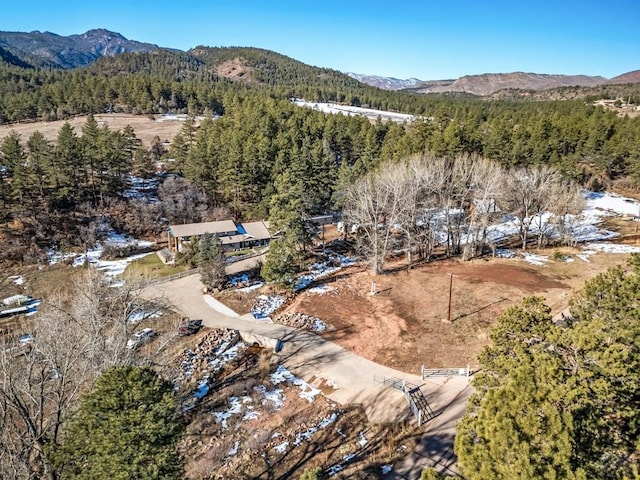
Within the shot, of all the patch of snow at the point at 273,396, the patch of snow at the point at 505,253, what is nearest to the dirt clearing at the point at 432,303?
the patch of snow at the point at 505,253

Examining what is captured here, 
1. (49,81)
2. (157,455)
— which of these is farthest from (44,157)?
(49,81)

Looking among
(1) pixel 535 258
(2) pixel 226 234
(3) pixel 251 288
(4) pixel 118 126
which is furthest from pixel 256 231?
(4) pixel 118 126

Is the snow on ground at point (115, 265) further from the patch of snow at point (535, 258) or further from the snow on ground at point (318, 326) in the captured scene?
the patch of snow at point (535, 258)

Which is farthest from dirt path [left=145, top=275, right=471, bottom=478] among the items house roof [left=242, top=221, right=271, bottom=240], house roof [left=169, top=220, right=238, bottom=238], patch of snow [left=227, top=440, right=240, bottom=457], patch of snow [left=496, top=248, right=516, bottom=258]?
patch of snow [left=496, top=248, right=516, bottom=258]

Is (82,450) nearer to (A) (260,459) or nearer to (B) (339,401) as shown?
(A) (260,459)

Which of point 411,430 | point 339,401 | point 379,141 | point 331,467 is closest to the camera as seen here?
point 331,467

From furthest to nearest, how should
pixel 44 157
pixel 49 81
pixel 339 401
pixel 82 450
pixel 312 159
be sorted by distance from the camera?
pixel 49 81 → pixel 312 159 → pixel 44 157 → pixel 339 401 → pixel 82 450

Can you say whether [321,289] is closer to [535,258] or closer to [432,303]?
[432,303]
